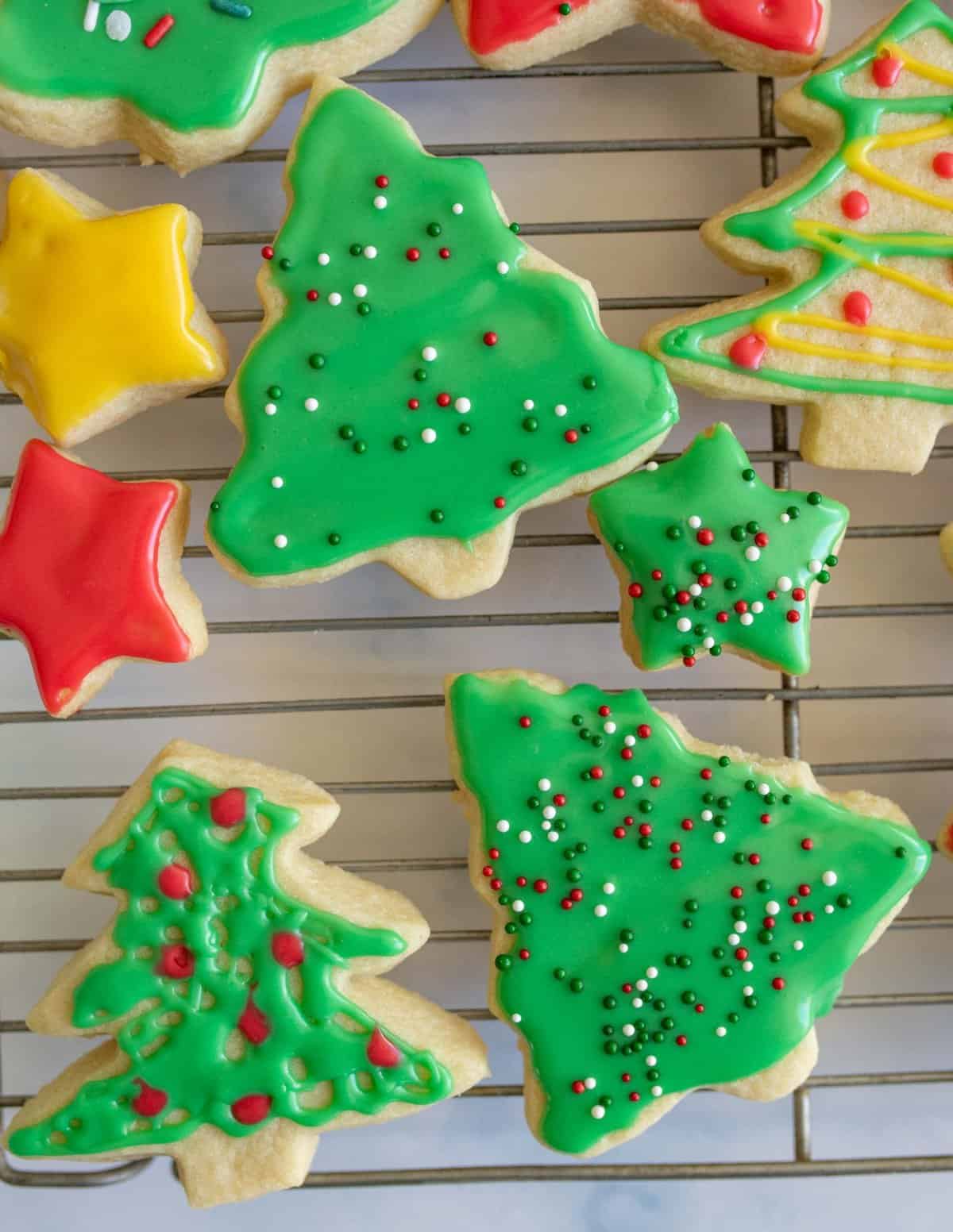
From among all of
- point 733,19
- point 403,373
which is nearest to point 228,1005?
point 403,373

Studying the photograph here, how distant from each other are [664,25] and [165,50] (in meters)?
0.42

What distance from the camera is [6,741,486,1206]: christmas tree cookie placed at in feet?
3.24

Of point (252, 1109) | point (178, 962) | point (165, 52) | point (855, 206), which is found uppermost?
point (165, 52)

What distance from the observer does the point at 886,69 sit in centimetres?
98

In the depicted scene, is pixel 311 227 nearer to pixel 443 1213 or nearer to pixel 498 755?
pixel 498 755

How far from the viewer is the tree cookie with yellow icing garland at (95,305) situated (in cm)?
99

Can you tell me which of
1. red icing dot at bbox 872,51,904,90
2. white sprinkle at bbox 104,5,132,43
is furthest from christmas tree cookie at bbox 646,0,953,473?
white sprinkle at bbox 104,5,132,43

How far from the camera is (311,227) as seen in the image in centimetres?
100

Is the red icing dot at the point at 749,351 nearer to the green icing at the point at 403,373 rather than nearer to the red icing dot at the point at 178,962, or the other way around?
the green icing at the point at 403,373

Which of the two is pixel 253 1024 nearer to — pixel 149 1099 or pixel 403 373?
pixel 149 1099

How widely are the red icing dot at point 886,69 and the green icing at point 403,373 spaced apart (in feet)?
0.98

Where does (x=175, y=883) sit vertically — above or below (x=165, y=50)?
below

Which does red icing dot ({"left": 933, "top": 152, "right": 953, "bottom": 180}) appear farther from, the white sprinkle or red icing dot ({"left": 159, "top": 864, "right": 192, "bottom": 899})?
red icing dot ({"left": 159, "top": 864, "right": 192, "bottom": 899})

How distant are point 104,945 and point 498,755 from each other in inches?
14.5
